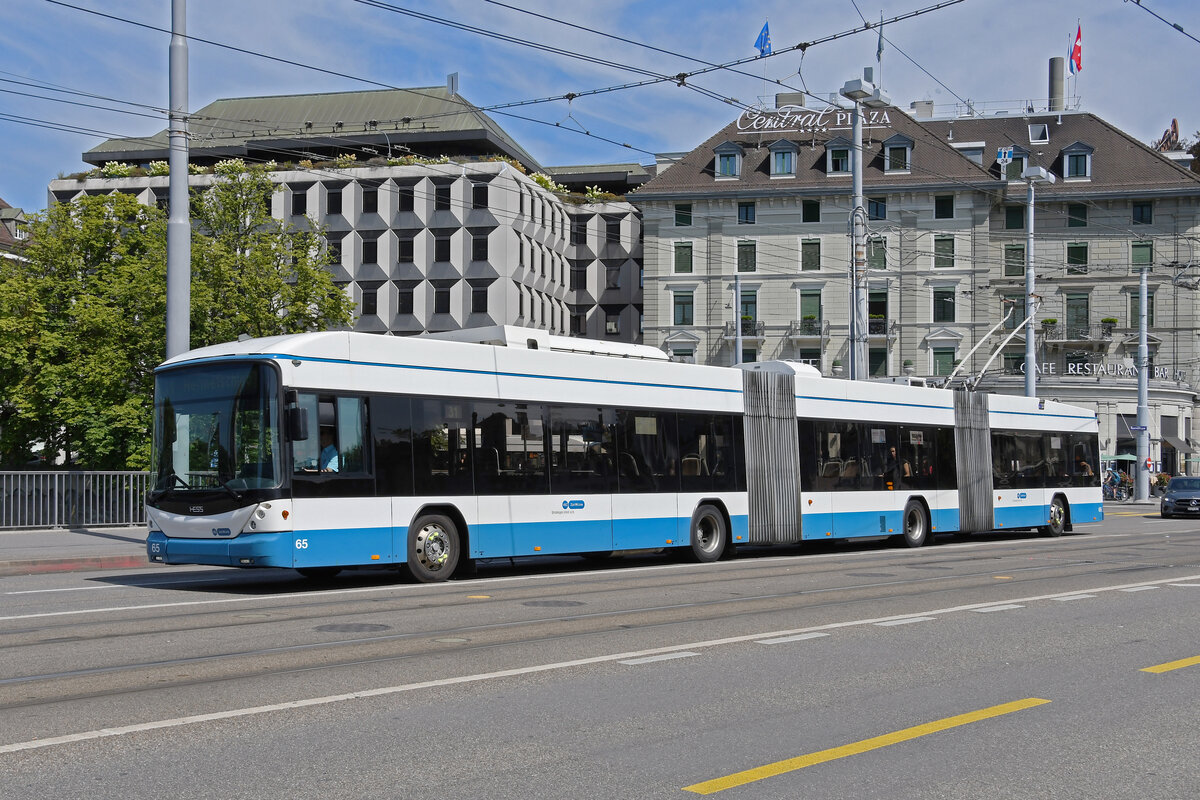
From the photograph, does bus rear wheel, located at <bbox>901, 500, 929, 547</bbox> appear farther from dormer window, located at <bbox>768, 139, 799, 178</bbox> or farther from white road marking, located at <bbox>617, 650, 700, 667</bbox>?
dormer window, located at <bbox>768, 139, 799, 178</bbox>

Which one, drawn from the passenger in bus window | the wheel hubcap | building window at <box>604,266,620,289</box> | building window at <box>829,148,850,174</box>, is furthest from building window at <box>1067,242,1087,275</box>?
the passenger in bus window

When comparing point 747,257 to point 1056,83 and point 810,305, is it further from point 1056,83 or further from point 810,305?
point 1056,83

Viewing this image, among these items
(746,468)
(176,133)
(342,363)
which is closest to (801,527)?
(746,468)

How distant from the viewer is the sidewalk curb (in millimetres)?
17625

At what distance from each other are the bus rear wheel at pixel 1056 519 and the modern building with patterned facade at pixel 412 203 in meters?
41.8

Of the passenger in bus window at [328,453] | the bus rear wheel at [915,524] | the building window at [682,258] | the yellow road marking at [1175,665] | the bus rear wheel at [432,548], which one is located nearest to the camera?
the yellow road marking at [1175,665]

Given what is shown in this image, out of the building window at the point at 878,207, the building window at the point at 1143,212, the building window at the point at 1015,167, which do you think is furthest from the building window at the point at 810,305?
the building window at the point at 1143,212

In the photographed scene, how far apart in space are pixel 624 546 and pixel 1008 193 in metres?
57.1

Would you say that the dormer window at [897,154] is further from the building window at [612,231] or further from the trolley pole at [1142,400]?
the building window at [612,231]

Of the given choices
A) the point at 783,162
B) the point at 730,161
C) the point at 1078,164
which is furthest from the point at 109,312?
the point at 1078,164

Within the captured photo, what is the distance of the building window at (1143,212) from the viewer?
68.2m

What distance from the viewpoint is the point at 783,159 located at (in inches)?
2729

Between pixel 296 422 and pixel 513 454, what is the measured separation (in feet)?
12.0

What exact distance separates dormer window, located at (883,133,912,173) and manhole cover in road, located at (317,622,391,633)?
200 ft
